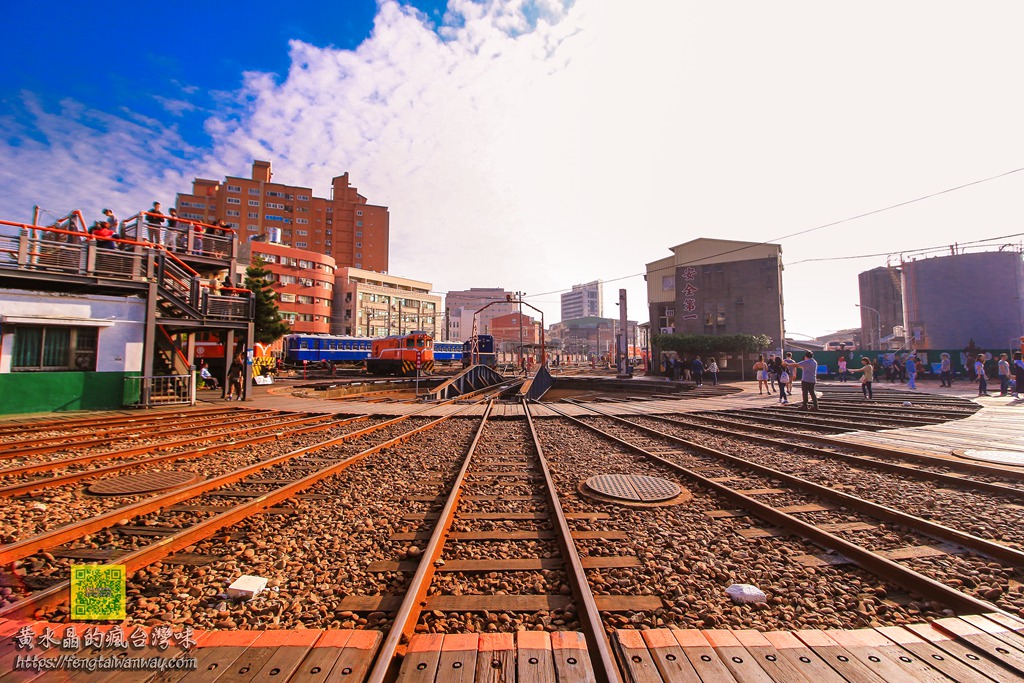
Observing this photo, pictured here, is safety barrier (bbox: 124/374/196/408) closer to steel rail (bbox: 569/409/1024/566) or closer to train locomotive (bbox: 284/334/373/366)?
steel rail (bbox: 569/409/1024/566)

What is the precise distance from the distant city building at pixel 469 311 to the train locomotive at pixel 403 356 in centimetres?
6007

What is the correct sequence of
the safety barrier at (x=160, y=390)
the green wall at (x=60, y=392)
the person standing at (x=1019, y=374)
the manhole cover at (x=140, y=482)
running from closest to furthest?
1. the manhole cover at (x=140, y=482)
2. the green wall at (x=60, y=392)
3. the safety barrier at (x=160, y=390)
4. the person standing at (x=1019, y=374)

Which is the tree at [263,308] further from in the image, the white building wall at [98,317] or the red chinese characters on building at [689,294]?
the red chinese characters on building at [689,294]

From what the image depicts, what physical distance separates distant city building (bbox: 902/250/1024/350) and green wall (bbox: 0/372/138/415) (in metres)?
62.8

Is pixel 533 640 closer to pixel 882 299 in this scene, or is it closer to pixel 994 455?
pixel 994 455

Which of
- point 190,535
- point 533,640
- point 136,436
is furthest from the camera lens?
point 136,436

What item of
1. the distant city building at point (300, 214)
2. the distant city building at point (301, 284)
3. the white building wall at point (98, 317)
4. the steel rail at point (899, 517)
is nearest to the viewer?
the steel rail at point (899, 517)

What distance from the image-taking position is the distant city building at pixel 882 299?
2520 inches

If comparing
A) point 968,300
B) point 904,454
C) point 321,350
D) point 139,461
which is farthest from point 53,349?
point 968,300

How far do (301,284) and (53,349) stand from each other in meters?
55.3

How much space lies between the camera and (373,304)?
7656 cm

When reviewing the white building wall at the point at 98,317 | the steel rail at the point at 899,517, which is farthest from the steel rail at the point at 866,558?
the white building wall at the point at 98,317

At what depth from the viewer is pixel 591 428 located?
438 inches

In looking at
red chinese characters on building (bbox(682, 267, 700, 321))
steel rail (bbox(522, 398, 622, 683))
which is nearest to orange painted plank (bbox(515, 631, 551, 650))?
steel rail (bbox(522, 398, 622, 683))
